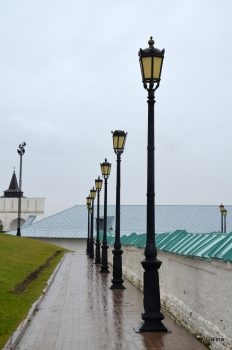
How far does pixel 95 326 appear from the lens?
9969 millimetres

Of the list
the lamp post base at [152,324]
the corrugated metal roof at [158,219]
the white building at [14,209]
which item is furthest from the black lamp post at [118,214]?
the white building at [14,209]

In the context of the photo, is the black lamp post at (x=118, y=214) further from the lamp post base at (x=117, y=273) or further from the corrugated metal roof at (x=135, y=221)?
the corrugated metal roof at (x=135, y=221)

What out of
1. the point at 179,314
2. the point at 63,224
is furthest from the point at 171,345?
the point at 63,224

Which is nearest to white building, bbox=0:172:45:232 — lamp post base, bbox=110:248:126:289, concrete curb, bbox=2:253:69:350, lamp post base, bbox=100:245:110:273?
lamp post base, bbox=100:245:110:273

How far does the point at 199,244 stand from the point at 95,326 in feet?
8.43

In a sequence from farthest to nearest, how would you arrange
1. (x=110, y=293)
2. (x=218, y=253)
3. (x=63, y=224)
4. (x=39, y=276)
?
(x=63, y=224) → (x=39, y=276) → (x=110, y=293) → (x=218, y=253)

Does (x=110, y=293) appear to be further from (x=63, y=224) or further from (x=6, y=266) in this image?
(x=63, y=224)

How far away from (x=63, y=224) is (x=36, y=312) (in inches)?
2210

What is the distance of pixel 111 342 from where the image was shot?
843 centimetres

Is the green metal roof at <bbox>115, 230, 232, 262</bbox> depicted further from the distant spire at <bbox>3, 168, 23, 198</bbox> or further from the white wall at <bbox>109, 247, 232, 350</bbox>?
the distant spire at <bbox>3, 168, 23, 198</bbox>

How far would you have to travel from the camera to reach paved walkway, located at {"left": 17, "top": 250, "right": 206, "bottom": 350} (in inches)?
323

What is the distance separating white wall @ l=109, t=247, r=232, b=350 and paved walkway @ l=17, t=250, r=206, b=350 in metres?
0.26

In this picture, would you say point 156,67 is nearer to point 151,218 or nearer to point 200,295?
point 151,218

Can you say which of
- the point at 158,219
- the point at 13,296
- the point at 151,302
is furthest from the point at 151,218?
the point at 158,219
